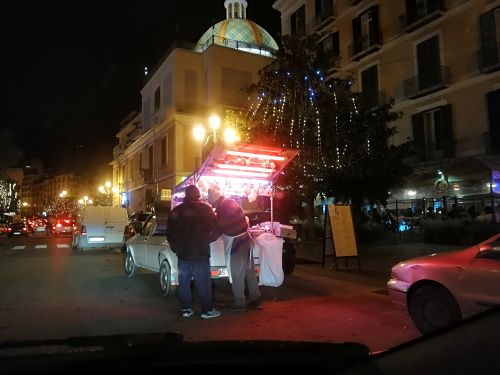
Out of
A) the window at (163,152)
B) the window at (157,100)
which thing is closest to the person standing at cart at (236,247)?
the window at (163,152)

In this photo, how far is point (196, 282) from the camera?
745 centimetres

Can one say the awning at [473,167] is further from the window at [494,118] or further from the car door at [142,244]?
the car door at [142,244]

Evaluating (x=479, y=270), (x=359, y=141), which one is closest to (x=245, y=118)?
(x=359, y=141)

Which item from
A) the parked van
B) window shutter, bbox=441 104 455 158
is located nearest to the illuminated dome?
window shutter, bbox=441 104 455 158

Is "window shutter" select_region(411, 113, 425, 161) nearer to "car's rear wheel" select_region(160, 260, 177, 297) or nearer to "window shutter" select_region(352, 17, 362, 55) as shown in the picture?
"window shutter" select_region(352, 17, 362, 55)

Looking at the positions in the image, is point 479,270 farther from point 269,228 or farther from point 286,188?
point 286,188

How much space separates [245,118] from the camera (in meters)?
20.3

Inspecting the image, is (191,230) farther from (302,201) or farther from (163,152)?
(163,152)

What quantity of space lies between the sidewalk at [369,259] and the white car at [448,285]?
4.76 metres

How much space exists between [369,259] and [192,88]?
24.9 m

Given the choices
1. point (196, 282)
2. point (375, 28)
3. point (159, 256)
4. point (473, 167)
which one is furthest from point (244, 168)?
point (375, 28)

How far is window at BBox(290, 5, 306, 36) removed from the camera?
34.7 m

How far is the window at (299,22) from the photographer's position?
34656 mm

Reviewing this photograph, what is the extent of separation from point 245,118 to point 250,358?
18047 millimetres
